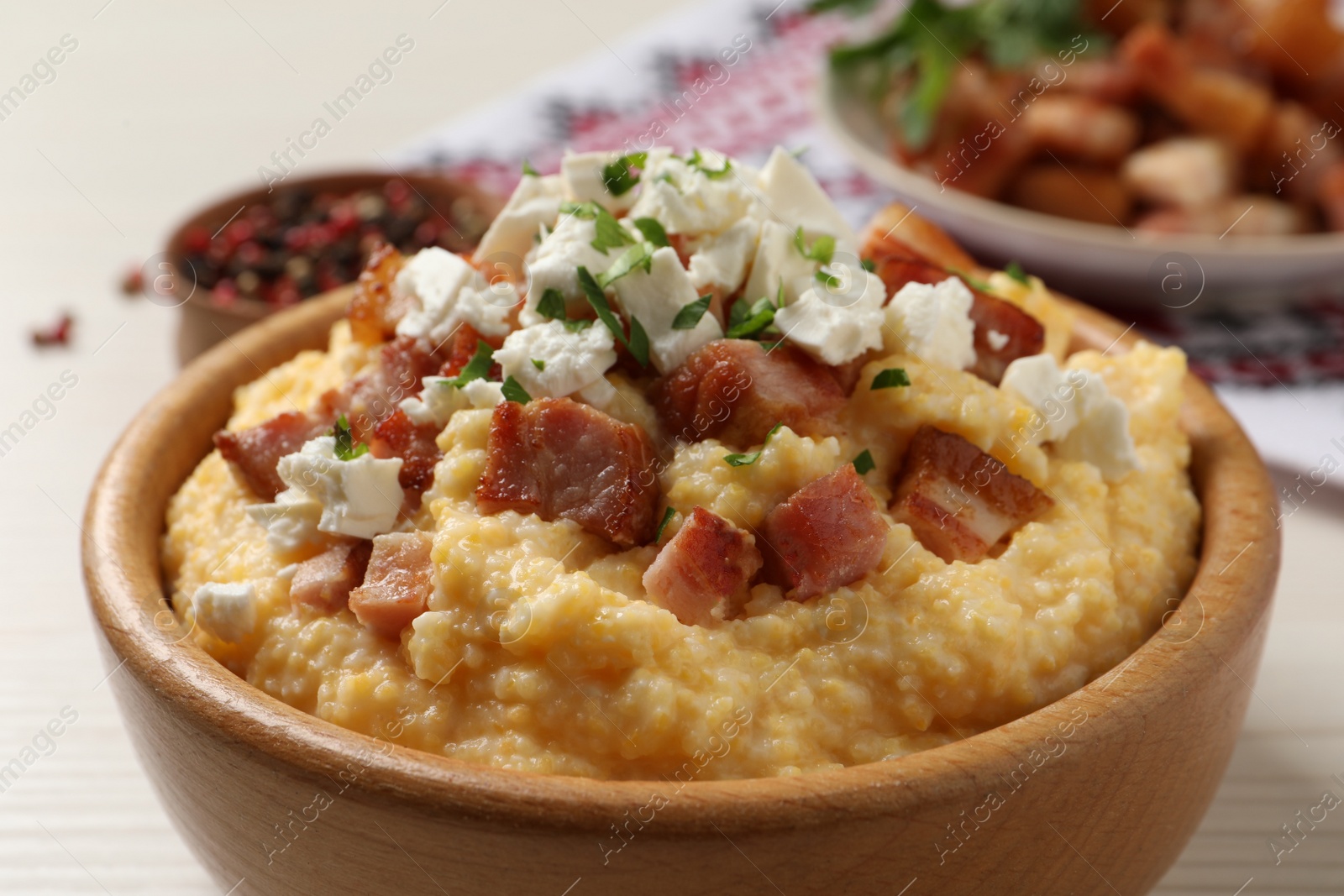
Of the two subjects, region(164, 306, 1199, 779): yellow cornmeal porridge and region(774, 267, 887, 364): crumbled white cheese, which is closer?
region(164, 306, 1199, 779): yellow cornmeal porridge

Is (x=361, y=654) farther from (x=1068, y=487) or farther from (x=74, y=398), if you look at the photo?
(x=74, y=398)

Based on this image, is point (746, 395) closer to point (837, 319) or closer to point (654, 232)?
point (837, 319)

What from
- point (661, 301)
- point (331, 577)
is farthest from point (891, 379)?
point (331, 577)

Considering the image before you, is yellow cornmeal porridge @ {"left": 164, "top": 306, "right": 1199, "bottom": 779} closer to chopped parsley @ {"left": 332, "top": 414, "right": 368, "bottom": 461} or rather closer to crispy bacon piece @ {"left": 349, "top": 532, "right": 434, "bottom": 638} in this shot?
crispy bacon piece @ {"left": 349, "top": 532, "right": 434, "bottom": 638}

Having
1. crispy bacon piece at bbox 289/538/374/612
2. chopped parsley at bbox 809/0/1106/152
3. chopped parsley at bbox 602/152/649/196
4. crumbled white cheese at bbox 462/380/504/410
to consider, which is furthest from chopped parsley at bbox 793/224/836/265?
chopped parsley at bbox 809/0/1106/152

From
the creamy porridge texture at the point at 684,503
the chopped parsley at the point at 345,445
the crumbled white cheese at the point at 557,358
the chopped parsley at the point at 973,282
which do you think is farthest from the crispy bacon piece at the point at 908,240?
the chopped parsley at the point at 345,445

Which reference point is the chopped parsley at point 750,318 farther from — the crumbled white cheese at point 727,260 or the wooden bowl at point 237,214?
the wooden bowl at point 237,214
